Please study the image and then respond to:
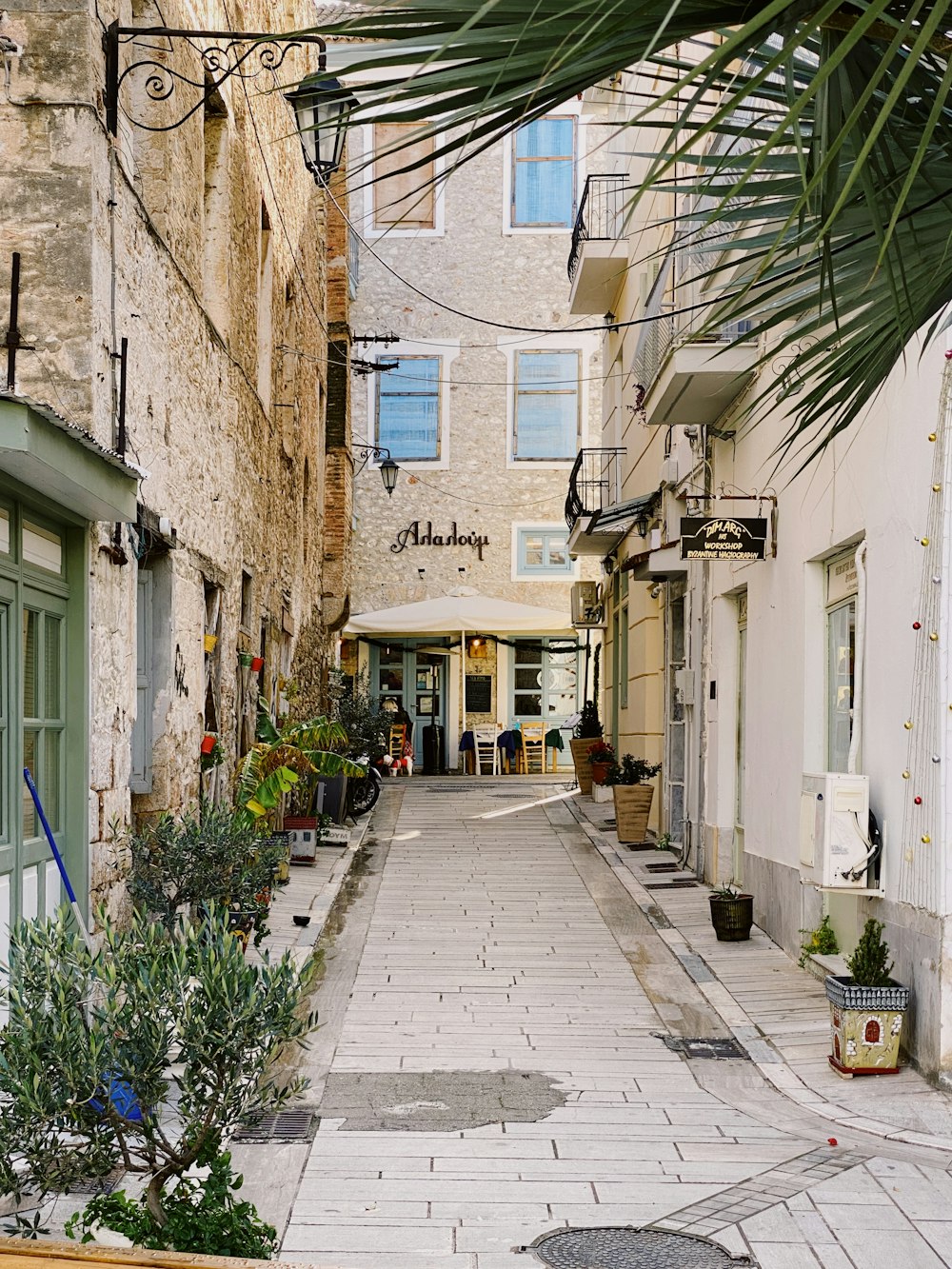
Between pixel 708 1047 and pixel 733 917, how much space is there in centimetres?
285

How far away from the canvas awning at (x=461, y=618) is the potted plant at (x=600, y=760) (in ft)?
13.4

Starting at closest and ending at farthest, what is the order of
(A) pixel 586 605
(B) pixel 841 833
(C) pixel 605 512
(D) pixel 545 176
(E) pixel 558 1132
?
(E) pixel 558 1132 → (B) pixel 841 833 → (C) pixel 605 512 → (A) pixel 586 605 → (D) pixel 545 176

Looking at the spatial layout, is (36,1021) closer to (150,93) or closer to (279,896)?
(150,93)

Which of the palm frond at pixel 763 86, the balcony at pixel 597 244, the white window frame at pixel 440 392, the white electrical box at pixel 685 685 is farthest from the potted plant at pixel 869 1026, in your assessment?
the white window frame at pixel 440 392

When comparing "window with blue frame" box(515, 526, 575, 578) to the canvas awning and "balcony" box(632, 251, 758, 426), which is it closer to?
the canvas awning

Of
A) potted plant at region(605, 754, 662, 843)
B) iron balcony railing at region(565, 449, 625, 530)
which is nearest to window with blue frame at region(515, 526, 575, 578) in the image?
iron balcony railing at region(565, 449, 625, 530)

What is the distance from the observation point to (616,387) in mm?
23109

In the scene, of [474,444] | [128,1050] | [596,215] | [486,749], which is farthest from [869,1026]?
[474,444]

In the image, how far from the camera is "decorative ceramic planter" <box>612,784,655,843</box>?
16.8 meters

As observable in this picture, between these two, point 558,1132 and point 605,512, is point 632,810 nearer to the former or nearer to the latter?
point 605,512

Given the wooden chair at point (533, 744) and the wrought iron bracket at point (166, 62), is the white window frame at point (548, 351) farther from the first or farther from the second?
the wrought iron bracket at point (166, 62)

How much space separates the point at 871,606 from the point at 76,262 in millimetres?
4880

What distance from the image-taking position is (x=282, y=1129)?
21.5 feet

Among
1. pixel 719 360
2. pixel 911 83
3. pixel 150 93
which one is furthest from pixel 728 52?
pixel 719 360
